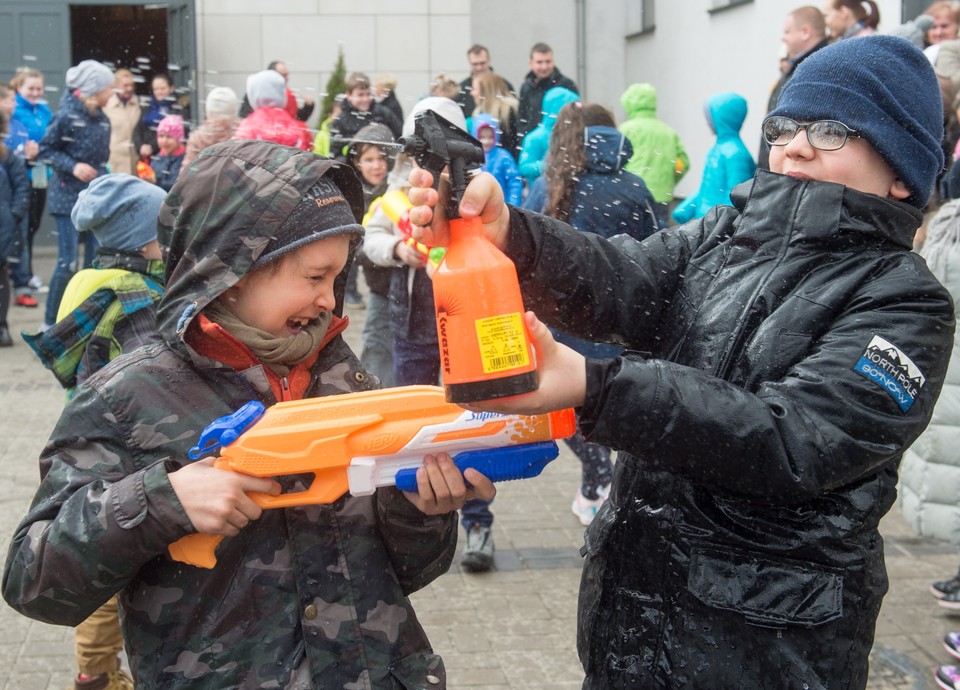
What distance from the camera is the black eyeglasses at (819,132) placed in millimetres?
2195

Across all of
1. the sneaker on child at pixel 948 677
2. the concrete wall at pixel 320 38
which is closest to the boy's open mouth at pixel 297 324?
the sneaker on child at pixel 948 677

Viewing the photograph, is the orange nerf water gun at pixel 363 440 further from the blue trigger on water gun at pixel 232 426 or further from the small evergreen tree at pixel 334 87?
the small evergreen tree at pixel 334 87

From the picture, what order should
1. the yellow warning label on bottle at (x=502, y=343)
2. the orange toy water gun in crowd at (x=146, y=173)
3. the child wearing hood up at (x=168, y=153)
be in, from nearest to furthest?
1. the yellow warning label on bottle at (x=502, y=343)
2. the child wearing hood up at (x=168, y=153)
3. the orange toy water gun in crowd at (x=146, y=173)

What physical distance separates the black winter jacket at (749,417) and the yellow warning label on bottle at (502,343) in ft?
0.45

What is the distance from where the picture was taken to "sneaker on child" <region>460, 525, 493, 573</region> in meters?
5.48

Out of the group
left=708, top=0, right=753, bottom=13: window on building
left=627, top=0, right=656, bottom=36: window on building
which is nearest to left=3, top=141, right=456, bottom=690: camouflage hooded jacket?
left=708, top=0, right=753, bottom=13: window on building

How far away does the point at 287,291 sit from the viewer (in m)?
2.41

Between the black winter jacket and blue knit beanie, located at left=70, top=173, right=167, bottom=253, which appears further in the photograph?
blue knit beanie, located at left=70, top=173, right=167, bottom=253

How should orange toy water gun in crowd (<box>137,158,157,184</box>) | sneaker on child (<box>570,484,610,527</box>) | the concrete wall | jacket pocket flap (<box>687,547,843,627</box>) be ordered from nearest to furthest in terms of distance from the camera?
1. jacket pocket flap (<box>687,547,843,627</box>)
2. sneaker on child (<box>570,484,610,527</box>)
3. orange toy water gun in crowd (<box>137,158,157,184</box>)
4. the concrete wall

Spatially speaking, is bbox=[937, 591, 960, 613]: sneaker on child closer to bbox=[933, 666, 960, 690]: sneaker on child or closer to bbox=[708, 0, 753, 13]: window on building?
bbox=[933, 666, 960, 690]: sneaker on child

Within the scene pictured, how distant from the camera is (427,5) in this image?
54.8 ft

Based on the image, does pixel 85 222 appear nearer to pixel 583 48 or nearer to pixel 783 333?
pixel 783 333

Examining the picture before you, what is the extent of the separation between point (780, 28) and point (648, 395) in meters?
11.9

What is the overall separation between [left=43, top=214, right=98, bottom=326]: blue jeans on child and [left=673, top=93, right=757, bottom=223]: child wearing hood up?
5.20 meters
